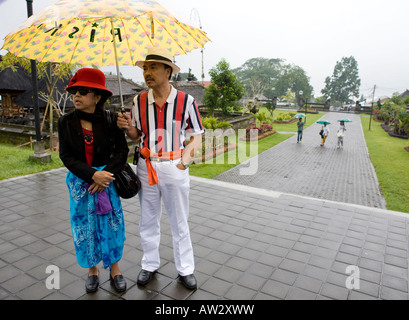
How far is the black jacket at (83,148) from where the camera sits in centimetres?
247

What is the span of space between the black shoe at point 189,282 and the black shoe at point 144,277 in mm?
347

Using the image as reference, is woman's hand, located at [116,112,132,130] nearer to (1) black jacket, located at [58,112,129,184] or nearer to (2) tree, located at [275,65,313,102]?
(1) black jacket, located at [58,112,129,184]

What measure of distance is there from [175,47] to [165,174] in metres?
1.38

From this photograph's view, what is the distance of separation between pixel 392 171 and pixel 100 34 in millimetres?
11437

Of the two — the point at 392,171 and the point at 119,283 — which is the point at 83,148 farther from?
the point at 392,171

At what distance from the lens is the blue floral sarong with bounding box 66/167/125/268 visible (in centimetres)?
258

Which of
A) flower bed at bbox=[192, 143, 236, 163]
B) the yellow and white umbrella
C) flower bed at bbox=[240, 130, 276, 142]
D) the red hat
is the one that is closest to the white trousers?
the red hat

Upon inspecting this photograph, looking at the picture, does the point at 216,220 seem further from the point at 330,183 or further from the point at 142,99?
the point at 330,183

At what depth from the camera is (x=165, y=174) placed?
2.64 meters

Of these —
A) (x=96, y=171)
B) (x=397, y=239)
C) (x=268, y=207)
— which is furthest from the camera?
(x=268, y=207)

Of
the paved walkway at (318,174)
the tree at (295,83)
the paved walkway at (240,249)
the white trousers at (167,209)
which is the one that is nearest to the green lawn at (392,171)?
the paved walkway at (318,174)

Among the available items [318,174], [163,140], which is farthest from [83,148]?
[318,174]

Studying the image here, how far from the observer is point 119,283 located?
2803 millimetres

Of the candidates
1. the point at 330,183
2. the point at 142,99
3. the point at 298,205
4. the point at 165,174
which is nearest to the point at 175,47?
the point at 142,99
